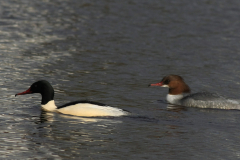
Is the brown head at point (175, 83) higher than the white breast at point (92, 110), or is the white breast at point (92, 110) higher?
the brown head at point (175, 83)

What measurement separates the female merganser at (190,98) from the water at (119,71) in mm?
291

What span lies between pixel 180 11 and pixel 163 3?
2404 millimetres

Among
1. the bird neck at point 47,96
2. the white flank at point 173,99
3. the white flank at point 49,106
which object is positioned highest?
the bird neck at point 47,96

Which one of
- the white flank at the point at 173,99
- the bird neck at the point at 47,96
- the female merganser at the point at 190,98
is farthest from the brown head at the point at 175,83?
the bird neck at the point at 47,96

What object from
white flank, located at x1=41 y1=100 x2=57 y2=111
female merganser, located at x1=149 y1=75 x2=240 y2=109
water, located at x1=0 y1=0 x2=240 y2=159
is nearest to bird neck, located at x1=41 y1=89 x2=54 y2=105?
white flank, located at x1=41 y1=100 x2=57 y2=111

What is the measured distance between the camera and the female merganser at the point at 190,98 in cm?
1451

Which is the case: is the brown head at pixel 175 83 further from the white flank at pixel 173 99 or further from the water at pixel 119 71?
the water at pixel 119 71

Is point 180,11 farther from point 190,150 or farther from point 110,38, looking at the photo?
point 190,150

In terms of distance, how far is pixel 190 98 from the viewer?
1495 centimetres

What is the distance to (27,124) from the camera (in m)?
11.7

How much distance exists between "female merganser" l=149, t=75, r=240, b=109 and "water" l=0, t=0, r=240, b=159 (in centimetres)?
29

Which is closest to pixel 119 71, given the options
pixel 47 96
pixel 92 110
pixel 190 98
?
pixel 190 98

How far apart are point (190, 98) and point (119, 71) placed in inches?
152

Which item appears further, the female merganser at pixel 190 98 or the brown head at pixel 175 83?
the brown head at pixel 175 83
